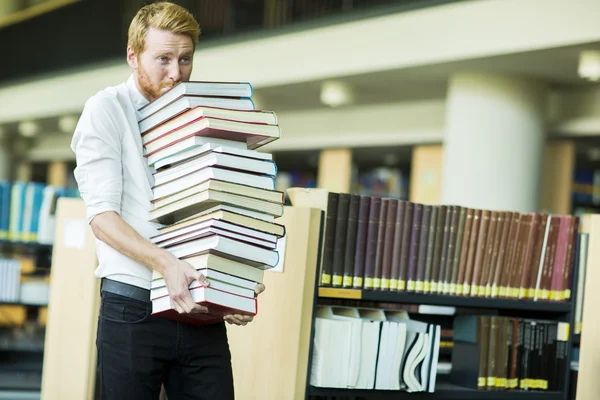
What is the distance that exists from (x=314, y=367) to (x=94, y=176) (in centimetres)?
142

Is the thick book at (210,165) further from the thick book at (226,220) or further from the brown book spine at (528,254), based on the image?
the brown book spine at (528,254)

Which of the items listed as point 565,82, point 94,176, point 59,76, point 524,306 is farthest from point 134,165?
point 59,76

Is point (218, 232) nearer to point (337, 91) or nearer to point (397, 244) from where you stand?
point (397, 244)

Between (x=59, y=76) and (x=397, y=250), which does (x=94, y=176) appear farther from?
(x=59, y=76)

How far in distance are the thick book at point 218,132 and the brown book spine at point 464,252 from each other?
4.90 ft

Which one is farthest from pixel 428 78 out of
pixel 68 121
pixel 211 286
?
pixel 68 121

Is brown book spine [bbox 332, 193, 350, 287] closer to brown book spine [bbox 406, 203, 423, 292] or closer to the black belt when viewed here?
brown book spine [bbox 406, 203, 423, 292]

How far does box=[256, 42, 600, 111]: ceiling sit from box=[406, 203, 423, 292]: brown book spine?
316cm

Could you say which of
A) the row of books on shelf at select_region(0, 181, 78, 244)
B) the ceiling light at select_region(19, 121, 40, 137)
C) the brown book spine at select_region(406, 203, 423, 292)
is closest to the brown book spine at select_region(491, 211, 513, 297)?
the brown book spine at select_region(406, 203, 423, 292)

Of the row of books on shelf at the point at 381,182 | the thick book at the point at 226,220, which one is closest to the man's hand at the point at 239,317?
the thick book at the point at 226,220

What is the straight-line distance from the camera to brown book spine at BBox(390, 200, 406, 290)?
3.27 metres

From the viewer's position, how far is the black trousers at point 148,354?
192 centimetres

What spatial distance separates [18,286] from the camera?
611cm

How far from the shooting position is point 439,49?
6773 mm
